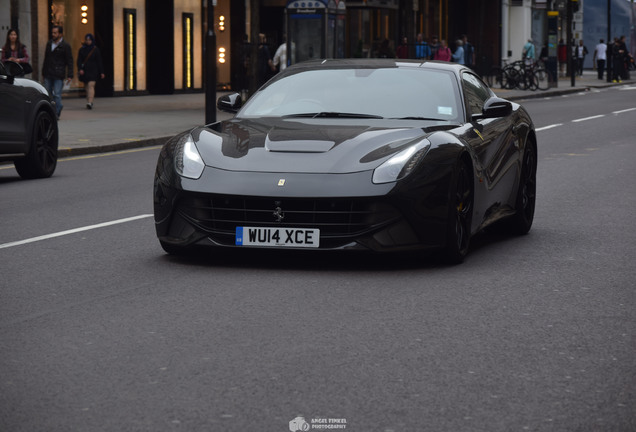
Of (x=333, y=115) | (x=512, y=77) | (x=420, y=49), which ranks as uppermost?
(x=420, y=49)

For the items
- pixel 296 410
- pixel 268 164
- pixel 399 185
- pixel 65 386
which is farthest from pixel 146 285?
pixel 296 410

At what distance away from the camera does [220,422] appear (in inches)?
183

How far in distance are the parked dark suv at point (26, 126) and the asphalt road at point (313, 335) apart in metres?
4.21

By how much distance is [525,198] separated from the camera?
1022 cm

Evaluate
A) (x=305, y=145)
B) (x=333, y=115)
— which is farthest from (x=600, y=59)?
(x=305, y=145)

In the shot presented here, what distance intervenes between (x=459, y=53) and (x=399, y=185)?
1400 inches

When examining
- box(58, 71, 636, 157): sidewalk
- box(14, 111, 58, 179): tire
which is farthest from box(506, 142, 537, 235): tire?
box(58, 71, 636, 157): sidewalk

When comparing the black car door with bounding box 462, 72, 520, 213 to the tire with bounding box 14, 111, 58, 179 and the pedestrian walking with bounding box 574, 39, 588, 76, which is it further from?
the pedestrian walking with bounding box 574, 39, 588, 76

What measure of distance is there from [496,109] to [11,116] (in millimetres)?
7342

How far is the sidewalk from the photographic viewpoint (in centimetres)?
2080

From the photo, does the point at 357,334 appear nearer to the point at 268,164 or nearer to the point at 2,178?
the point at 268,164

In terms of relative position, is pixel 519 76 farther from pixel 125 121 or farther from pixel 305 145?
pixel 305 145

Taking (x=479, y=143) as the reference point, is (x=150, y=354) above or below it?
below

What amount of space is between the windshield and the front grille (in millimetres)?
1291
